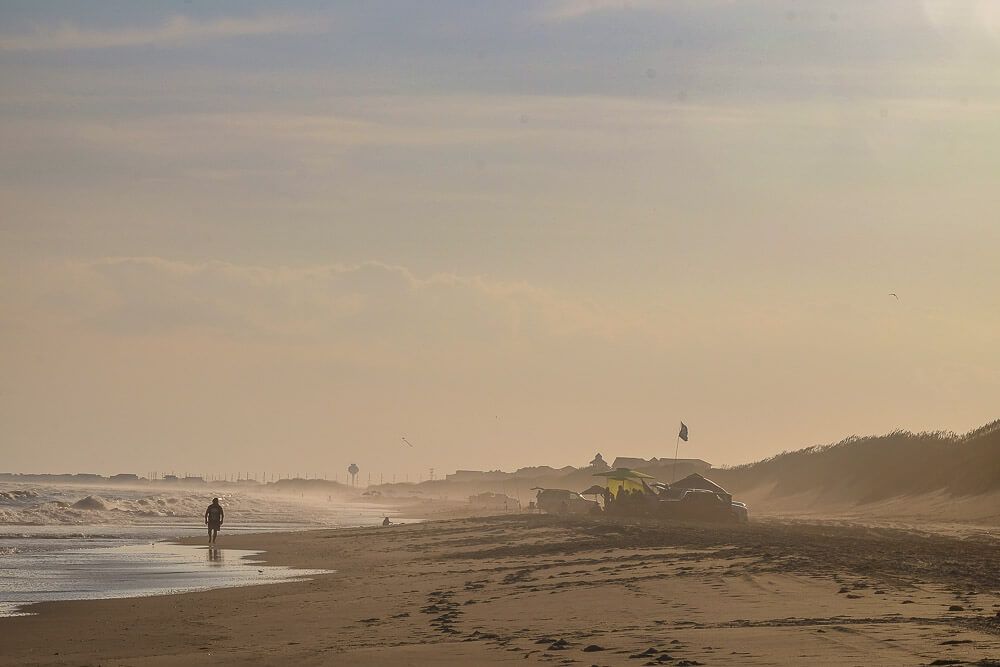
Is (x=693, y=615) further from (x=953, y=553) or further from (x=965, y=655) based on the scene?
(x=953, y=553)

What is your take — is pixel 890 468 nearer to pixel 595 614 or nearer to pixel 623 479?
pixel 623 479

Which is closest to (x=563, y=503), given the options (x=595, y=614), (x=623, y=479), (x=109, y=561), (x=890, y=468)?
(x=623, y=479)

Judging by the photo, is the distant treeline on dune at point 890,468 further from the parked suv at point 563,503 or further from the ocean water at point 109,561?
the ocean water at point 109,561

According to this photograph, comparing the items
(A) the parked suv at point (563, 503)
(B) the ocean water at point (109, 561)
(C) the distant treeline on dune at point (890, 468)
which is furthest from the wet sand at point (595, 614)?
(A) the parked suv at point (563, 503)

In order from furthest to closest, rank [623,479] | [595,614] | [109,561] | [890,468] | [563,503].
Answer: [890,468]
[563,503]
[623,479]
[109,561]
[595,614]

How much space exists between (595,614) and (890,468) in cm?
6032

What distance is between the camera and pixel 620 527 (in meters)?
37.7

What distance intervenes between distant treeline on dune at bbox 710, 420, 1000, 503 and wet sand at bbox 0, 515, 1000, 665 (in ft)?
101

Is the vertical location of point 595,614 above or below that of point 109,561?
below

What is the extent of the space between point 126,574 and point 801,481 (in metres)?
69.4

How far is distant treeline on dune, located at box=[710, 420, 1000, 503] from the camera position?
5709 cm

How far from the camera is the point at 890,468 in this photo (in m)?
71.3

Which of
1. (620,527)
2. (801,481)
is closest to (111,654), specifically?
(620,527)

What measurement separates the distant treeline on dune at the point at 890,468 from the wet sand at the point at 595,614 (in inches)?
1208
